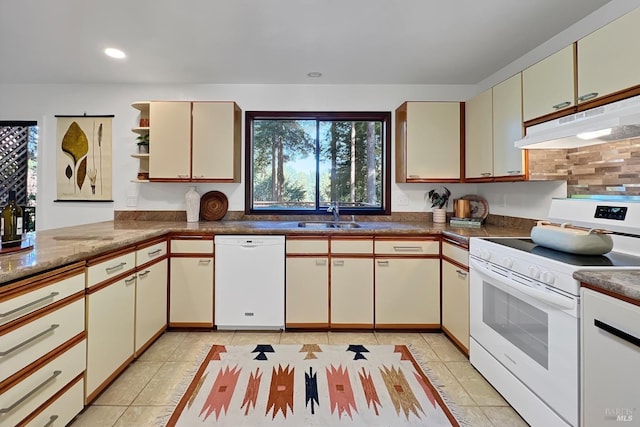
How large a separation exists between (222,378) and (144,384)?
19.0 inches

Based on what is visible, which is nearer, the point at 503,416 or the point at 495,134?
the point at 503,416

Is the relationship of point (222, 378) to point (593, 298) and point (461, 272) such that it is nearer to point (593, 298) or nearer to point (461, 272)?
point (461, 272)

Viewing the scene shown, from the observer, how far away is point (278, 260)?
2795 mm

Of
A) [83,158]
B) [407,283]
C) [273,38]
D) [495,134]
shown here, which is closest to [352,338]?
[407,283]

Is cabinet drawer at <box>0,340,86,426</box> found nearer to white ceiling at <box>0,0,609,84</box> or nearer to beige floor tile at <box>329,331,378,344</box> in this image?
beige floor tile at <box>329,331,378,344</box>

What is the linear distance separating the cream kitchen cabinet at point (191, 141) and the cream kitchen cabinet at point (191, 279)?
691mm

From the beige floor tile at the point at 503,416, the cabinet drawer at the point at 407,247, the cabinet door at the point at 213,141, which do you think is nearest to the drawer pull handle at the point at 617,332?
the beige floor tile at the point at 503,416

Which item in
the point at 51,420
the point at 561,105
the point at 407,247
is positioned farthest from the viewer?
the point at 407,247

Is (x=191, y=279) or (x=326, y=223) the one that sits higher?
(x=326, y=223)

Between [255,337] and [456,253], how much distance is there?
180cm

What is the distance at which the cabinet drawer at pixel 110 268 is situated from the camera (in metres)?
1.76

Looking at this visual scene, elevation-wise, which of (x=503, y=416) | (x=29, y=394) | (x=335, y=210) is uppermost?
(x=335, y=210)

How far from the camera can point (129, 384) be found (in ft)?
6.70

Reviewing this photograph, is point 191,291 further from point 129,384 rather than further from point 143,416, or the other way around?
point 143,416
